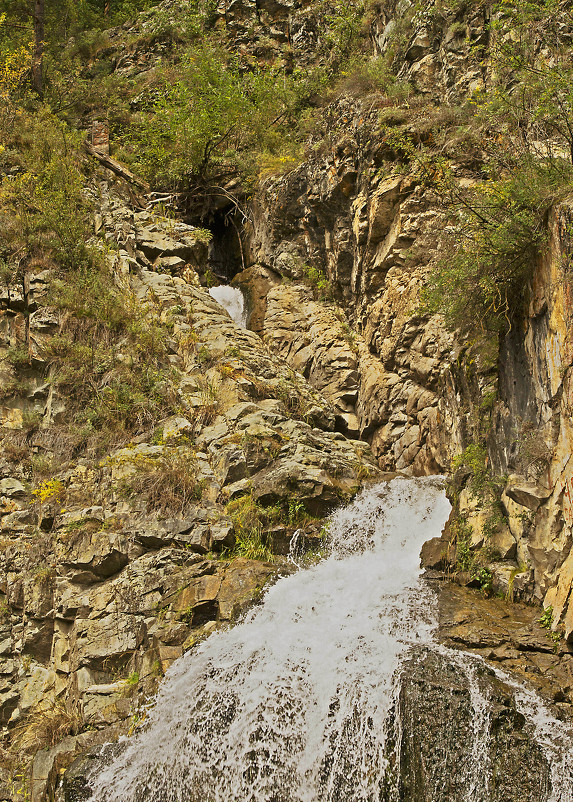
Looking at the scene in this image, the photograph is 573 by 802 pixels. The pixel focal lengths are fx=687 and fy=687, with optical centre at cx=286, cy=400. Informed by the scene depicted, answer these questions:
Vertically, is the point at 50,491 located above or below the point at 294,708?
above

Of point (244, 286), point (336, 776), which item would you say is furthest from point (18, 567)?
point (244, 286)

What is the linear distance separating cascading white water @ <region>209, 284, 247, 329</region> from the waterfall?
388 inches

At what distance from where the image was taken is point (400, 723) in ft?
21.5

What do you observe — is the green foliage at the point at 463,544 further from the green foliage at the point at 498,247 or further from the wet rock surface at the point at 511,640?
the green foliage at the point at 498,247

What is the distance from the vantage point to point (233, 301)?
18125mm

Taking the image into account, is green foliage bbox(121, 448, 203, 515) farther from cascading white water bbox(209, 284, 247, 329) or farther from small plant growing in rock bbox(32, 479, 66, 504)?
cascading white water bbox(209, 284, 247, 329)

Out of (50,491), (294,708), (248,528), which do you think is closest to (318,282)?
(248,528)

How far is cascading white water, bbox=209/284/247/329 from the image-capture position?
1783cm

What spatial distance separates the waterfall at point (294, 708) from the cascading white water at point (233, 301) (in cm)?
987

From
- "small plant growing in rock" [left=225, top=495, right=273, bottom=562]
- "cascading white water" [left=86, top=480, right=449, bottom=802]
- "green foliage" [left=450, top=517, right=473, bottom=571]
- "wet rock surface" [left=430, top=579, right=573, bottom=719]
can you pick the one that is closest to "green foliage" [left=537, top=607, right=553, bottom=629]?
"wet rock surface" [left=430, top=579, right=573, bottom=719]

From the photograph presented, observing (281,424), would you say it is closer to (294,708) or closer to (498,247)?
(498,247)

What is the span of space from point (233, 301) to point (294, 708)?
1242 cm

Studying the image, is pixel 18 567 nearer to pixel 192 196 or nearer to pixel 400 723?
pixel 400 723

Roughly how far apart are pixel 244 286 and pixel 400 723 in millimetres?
13440
